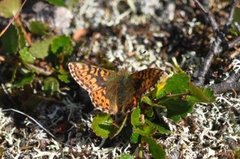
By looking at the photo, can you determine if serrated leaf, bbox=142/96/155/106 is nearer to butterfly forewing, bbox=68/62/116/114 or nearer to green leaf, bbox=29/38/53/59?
butterfly forewing, bbox=68/62/116/114

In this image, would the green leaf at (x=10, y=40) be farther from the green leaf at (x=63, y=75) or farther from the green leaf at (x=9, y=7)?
the green leaf at (x=63, y=75)

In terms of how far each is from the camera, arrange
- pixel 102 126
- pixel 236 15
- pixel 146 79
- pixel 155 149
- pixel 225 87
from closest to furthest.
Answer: pixel 146 79 < pixel 155 149 < pixel 102 126 < pixel 225 87 < pixel 236 15

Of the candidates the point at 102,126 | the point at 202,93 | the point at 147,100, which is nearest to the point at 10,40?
the point at 102,126

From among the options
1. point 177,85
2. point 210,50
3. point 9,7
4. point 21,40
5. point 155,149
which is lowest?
point 155,149

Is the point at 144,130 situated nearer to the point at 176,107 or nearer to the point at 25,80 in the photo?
the point at 176,107

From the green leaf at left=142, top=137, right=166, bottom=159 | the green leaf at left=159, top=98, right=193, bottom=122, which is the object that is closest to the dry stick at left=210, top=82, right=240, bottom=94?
the green leaf at left=159, top=98, right=193, bottom=122

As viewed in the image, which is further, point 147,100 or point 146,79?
point 147,100

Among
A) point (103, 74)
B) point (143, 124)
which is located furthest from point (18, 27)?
point (143, 124)
